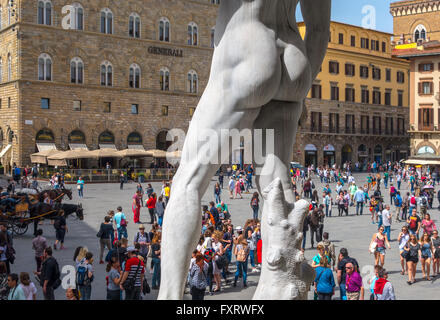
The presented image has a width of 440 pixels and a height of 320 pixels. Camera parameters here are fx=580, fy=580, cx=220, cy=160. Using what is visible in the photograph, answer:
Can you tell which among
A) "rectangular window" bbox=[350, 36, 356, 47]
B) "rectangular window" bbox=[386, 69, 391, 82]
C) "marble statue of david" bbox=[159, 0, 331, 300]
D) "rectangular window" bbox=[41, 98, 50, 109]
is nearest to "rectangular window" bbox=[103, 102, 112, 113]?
"rectangular window" bbox=[41, 98, 50, 109]

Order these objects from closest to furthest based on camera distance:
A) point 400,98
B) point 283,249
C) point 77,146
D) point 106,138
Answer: point 283,249, point 77,146, point 106,138, point 400,98

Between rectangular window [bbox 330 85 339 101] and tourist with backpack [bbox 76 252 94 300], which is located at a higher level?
rectangular window [bbox 330 85 339 101]

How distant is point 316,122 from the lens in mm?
59062

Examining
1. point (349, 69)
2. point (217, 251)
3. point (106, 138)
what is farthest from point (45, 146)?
point (349, 69)

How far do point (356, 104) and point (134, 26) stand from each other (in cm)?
2699

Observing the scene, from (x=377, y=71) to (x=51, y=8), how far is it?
3653cm

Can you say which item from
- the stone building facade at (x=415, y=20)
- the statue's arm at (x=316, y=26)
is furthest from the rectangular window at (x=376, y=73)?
the statue's arm at (x=316, y=26)

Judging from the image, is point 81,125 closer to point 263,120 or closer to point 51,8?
point 51,8

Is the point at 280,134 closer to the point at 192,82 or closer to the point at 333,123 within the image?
the point at 192,82

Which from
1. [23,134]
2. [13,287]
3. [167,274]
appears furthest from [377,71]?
[167,274]

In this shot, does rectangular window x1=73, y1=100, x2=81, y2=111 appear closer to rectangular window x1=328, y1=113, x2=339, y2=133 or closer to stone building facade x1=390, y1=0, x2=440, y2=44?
rectangular window x1=328, y1=113, x2=339, y2=133

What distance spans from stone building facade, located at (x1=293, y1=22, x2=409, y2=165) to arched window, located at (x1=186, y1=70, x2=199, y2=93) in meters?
11.9

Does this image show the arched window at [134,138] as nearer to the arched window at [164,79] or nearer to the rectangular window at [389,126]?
the arched window at [164,79]

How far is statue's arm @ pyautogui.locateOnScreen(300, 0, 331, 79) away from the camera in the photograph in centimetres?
333
